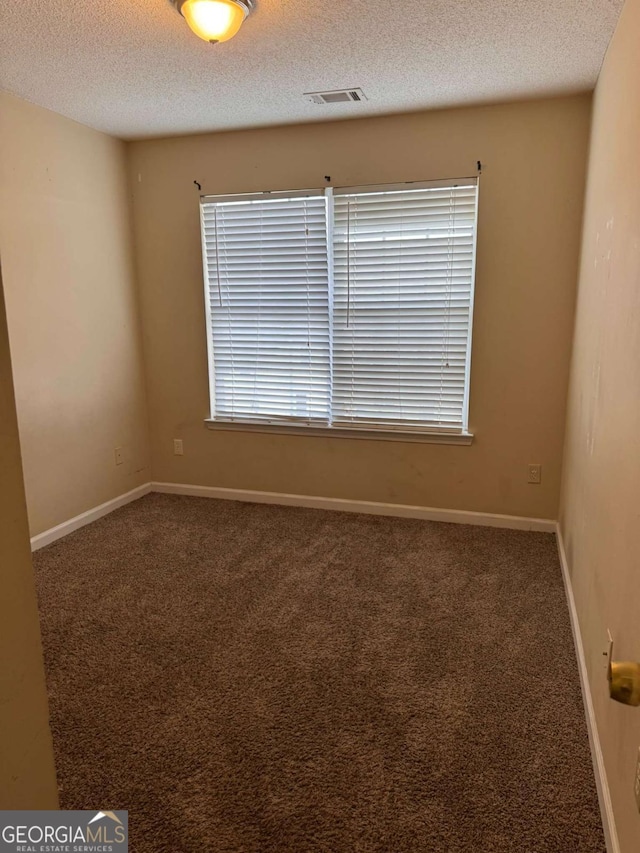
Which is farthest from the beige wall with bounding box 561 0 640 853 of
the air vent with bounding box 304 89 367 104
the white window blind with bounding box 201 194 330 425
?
the white window blind with bounding box 201 194 330 425

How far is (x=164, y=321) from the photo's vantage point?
4078mm

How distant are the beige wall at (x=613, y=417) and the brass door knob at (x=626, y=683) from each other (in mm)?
239

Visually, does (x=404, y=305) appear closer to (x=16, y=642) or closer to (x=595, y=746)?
(x=595, y=746)

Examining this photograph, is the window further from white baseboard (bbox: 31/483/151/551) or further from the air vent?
white baseboard (bbox: 31/483/151/551)

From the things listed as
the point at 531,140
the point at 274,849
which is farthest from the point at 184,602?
the point at 531,140

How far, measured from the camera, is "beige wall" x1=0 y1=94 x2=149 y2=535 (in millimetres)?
3117

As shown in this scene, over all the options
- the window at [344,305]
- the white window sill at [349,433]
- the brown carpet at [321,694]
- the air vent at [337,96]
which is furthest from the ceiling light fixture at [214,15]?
the brown carpet at [321,694]

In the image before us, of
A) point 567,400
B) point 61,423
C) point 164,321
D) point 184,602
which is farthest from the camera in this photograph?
point 164,321

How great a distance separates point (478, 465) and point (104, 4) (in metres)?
3.06

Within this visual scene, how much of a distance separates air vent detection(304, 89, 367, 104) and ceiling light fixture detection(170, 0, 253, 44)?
3.07 feet

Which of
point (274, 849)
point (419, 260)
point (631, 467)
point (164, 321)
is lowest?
point (274, 849)

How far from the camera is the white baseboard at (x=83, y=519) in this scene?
3.37 meters

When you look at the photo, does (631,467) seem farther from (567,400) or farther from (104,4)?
(104,4)

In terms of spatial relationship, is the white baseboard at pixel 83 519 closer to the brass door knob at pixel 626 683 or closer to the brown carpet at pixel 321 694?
the brown carpet at pixel 321 694
